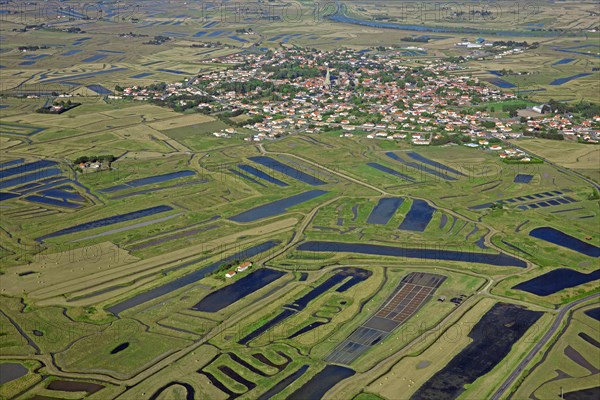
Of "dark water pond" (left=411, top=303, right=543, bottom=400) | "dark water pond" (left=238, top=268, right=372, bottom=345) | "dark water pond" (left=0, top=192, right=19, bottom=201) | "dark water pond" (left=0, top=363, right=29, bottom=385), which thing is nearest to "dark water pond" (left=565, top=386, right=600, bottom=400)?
"dark water pond" (left=411, top=303, right=543, bottom=400)

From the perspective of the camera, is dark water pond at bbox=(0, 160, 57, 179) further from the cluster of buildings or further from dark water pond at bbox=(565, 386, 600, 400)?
dark water pond at bbox=(565, 386, 600, 400)

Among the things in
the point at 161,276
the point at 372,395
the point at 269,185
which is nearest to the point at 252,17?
the point at 269,185

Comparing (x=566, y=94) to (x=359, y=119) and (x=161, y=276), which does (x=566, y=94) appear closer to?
(x=359, y=119)

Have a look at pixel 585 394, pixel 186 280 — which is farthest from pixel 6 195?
pixel 585 394

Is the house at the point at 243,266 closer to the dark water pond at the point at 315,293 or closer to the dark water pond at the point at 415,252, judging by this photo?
the dark water pond at the point at 415,252

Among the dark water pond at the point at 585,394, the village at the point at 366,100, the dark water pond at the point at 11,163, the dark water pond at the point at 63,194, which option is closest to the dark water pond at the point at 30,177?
the dark water pond at the point at 63,194
